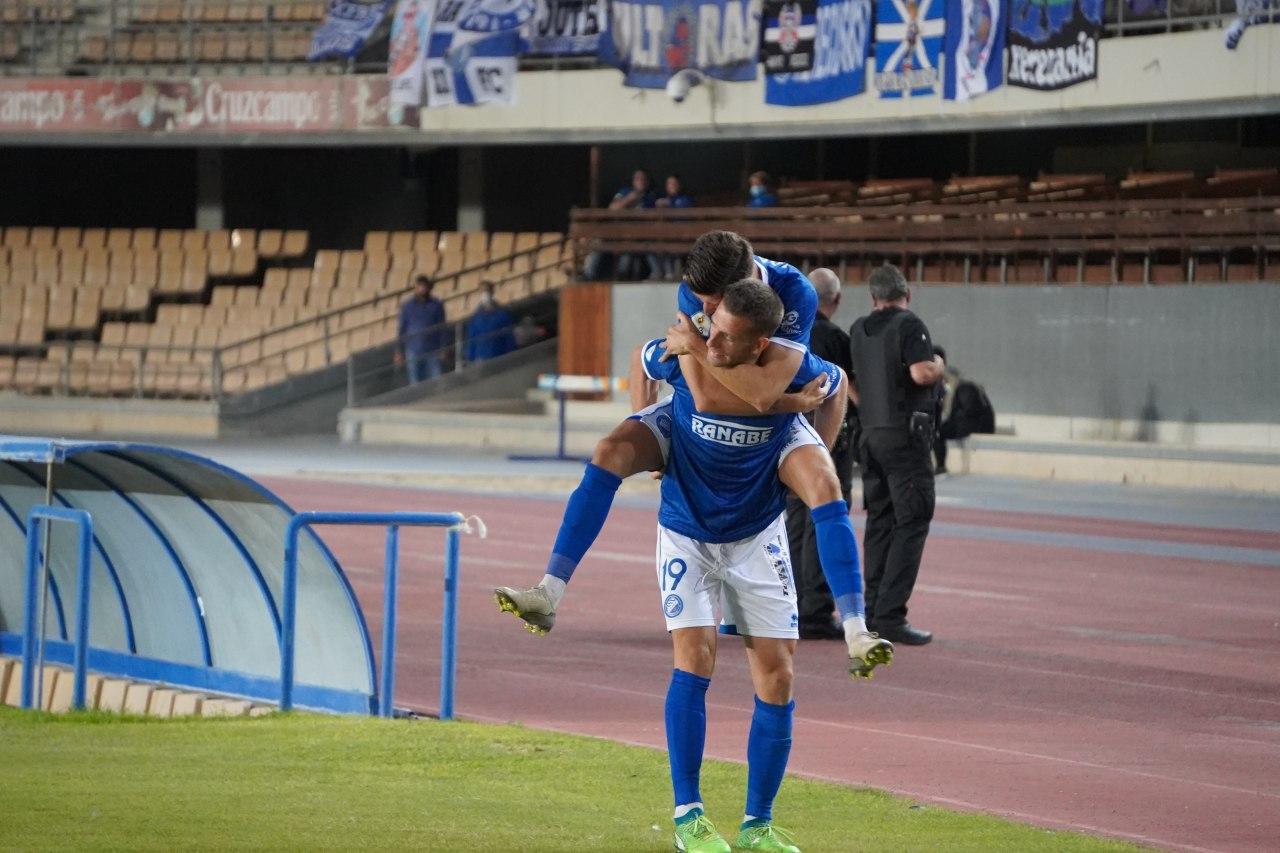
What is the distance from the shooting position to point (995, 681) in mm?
11508

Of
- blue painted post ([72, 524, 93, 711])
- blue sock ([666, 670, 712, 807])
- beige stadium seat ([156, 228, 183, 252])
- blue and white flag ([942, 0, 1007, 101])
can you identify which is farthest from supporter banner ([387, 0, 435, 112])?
blue sock ([666, 670, 712, 807])

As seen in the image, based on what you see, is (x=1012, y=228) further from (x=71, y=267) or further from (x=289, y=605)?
(x=289, y=605)

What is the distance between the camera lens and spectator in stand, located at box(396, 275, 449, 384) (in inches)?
1319

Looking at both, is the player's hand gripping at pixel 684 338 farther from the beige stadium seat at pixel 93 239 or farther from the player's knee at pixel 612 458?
the beige stadium seat at pixel 93 239

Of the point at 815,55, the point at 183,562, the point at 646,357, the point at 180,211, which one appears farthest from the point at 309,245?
the point at 646,357

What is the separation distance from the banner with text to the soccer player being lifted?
2784 cm

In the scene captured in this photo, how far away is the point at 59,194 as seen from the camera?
145ft

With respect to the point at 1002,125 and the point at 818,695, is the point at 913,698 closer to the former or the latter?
the point at 818,695

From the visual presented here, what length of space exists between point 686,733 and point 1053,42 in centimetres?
2313

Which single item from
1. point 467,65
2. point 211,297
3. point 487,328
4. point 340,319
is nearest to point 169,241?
point 211,297

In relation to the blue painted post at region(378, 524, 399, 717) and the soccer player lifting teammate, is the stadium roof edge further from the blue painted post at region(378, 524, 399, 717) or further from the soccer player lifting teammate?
the soccer player lifting teammate

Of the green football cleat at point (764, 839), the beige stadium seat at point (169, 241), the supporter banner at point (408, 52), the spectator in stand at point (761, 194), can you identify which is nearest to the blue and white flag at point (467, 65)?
the supporter banner at point (408, 52)

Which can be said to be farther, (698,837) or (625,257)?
(625,257)

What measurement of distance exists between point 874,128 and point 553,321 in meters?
6.94
